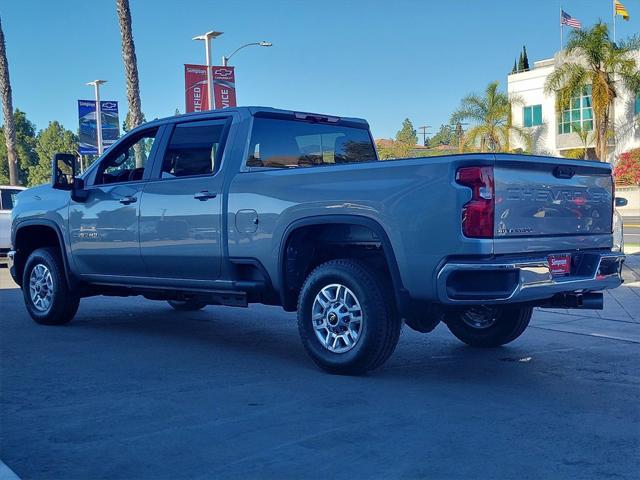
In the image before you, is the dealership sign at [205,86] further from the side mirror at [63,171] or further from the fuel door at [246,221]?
the fuel door at [246,221]

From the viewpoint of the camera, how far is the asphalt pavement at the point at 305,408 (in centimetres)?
413

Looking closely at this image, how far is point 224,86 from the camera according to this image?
24391mm

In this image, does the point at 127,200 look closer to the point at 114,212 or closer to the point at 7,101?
the point at 114,212

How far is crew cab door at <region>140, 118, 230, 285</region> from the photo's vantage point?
271 inches

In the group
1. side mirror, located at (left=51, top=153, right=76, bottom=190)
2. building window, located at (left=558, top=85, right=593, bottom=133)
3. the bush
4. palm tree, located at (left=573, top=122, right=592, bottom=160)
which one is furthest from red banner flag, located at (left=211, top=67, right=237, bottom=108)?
palm tree, located at (left=573, top=122, right=592, bottom=160)

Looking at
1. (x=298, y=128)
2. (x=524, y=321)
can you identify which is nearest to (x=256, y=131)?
(x=298, y=128)

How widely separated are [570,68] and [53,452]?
4106 centimetres

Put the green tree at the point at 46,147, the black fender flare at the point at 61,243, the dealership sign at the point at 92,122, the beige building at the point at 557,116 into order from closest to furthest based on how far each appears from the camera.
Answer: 1. the black fender flare at the point at 61,243
2. the dealership sign at the point at 92,122
3. the beige building at the point at 557,116
4. the green tree at the point at 46,147

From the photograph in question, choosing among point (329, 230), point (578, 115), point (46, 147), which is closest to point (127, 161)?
point (329, 230)

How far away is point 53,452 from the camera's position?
14.2ft

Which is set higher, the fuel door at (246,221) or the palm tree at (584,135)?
the palm tree at (584,135)

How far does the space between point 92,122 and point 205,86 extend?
1357cm

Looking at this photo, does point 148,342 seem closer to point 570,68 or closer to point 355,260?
point 355,260

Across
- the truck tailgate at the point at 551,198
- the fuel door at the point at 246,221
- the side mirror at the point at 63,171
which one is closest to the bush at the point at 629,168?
the side mirror at the point at 63,171
